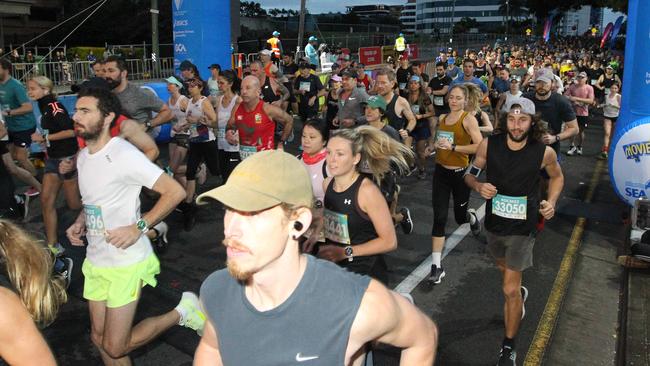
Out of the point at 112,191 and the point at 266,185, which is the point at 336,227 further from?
the point at 266,185

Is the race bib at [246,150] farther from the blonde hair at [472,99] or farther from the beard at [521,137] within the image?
the beard at [521,137]

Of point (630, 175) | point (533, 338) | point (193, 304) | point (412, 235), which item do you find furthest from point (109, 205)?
point (630, 175)

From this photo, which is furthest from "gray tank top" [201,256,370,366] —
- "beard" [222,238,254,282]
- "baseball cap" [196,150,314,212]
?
"baseball cap" [196,150,314,212]

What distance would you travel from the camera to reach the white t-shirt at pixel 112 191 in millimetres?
3436

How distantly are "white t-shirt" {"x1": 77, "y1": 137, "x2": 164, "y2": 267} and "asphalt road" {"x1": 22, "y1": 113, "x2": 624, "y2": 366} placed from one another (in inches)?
41.9

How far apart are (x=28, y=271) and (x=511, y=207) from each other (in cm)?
320

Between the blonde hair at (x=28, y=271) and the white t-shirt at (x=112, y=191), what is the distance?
1182 mm

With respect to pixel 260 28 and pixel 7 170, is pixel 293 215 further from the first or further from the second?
pixel 260 28

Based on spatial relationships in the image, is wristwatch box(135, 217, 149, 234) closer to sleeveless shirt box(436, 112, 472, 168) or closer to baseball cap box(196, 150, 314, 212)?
baseball cap box(196, 150, 314, 212)

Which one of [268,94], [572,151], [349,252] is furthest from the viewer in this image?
[572,151]

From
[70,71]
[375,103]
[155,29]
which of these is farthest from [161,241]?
Answer: [70,71]

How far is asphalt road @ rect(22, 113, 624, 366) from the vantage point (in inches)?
173

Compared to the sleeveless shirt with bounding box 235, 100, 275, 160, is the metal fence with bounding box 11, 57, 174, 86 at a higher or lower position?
higher

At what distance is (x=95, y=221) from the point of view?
11.5 ft
